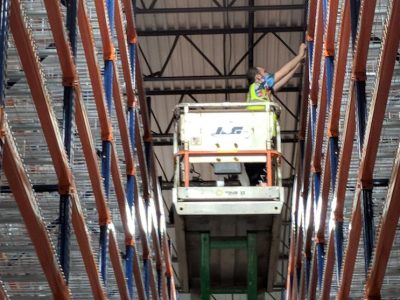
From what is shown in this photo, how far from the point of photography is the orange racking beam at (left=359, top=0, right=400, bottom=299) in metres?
8.34

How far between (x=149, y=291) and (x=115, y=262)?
4.32 m

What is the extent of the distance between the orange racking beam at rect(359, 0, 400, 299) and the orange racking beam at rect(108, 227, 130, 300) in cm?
429

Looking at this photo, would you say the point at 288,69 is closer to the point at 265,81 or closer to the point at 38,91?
the point at 265,81

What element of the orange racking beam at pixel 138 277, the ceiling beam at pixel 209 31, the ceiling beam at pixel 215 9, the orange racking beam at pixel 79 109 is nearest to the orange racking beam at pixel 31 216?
the orange racking beam at pixel 79 109

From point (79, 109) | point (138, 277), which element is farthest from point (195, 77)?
point (79, 109)

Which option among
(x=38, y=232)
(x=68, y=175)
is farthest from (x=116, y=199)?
(x=38, y=232)

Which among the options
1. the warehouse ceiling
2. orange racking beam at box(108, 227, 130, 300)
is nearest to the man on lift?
the warehouse ceiling

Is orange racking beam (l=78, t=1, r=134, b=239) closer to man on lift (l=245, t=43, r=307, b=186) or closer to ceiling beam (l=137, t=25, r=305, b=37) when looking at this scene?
man on lift (l=245, t=43, r=307, b=186)

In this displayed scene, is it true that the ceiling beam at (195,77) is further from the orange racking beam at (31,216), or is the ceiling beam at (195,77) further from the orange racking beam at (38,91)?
the orange racking beam at (31,216)

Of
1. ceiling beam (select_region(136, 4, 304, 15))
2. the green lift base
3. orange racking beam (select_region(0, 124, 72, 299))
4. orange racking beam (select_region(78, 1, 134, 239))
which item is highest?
ceiling beam (select_region(136, 4, 304, 15))

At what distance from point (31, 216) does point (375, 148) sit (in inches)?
145

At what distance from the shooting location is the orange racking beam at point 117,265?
1305 centimetres

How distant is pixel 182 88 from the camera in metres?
26.2

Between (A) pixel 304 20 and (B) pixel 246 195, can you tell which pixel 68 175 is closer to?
(B) pixel 246 195
